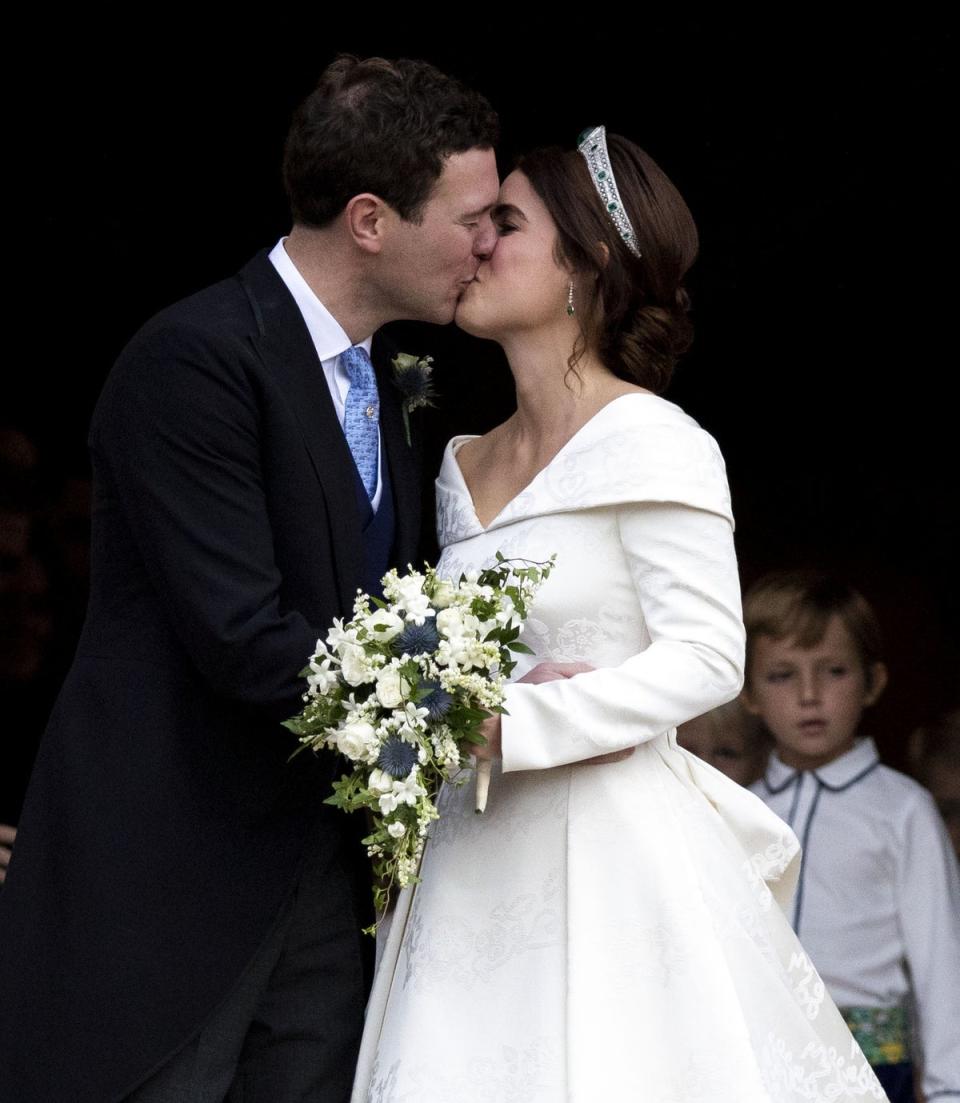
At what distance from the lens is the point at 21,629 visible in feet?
16.2

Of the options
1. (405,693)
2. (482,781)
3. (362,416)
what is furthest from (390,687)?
(362,416)

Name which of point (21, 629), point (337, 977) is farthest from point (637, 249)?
point (21, 629)

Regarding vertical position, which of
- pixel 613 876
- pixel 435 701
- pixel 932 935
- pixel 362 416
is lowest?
pixel 932 935

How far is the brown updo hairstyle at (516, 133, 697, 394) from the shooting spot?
3.12 m

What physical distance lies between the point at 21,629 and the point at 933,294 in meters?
2.82

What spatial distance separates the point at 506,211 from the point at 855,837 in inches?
92.4

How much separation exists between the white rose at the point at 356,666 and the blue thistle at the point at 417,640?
57 millimetres

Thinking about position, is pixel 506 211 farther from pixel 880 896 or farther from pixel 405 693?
pixel 880 896

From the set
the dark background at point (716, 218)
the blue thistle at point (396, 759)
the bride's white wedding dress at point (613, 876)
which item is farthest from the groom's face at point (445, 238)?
the dark background at point (716, 218)

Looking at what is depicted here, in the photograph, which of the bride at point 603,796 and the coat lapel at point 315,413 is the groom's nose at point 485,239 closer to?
the bride at point 603,796

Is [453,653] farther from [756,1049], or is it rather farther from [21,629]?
[21,629]

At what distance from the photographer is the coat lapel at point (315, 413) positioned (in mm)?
2805

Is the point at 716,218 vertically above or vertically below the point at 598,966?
above

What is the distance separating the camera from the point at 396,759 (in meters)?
2.56
